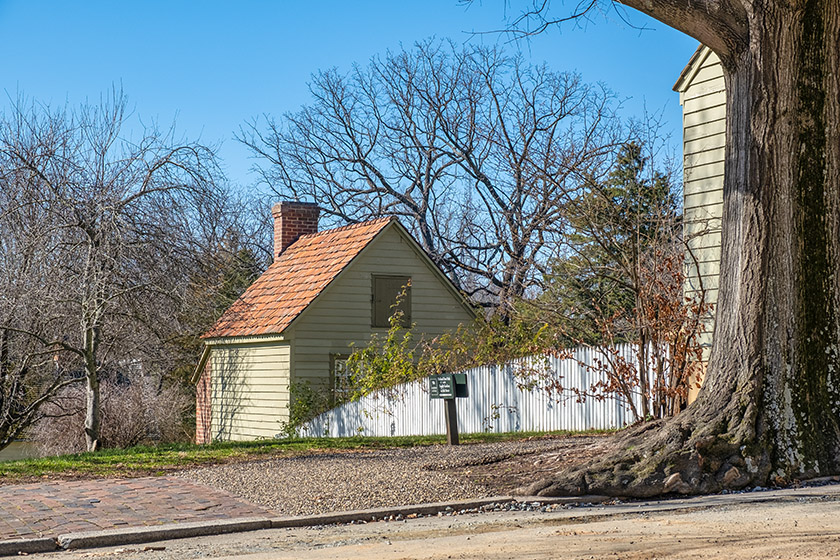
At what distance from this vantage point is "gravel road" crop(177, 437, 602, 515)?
9.56 meters

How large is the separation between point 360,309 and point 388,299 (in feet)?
2.70

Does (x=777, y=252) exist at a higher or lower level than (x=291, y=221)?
lower

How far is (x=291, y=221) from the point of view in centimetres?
2989

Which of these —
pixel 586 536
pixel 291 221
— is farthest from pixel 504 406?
pixel 586 536

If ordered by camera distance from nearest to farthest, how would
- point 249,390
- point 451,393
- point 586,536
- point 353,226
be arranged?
point 586,536 < point 451,393 < point 249,390 < point 353,226

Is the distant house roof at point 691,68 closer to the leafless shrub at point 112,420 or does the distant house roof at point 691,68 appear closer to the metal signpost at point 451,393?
the metal signpost at point 451,393

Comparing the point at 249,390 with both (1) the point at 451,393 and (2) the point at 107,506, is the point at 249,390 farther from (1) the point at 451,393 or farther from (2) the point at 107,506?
(2) the point at 107,506

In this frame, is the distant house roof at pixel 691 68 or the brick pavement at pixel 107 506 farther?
the distant house roof at pixel 691 68

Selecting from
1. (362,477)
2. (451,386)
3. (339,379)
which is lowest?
(362,477)

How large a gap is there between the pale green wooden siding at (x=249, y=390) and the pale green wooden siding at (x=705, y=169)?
12849mm

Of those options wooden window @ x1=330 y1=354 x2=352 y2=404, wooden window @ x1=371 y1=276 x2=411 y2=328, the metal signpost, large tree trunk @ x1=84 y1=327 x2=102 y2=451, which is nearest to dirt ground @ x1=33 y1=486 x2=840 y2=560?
the metal signpost

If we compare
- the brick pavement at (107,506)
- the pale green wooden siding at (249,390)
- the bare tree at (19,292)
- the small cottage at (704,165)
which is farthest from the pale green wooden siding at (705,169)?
the pale green wooden siding at (249,390)

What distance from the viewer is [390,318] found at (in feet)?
80.7

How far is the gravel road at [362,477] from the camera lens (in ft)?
31.4
